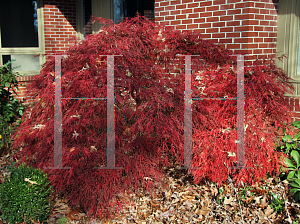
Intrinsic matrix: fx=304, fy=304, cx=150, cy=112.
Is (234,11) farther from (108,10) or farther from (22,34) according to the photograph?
(22,34)

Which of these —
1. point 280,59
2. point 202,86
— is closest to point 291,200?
point 202,86

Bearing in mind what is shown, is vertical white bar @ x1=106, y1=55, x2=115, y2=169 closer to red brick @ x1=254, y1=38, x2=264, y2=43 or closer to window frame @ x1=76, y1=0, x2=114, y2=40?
red brick @ x1=254, y1=38, x2=264, y2=43

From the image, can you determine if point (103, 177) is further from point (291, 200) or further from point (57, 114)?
point (291, 200)

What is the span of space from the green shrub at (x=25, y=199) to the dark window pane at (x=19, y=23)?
230 inches

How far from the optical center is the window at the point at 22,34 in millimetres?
7840

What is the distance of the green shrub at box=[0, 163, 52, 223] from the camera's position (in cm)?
304

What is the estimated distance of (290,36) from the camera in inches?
177

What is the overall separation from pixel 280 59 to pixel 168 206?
277 centimetres

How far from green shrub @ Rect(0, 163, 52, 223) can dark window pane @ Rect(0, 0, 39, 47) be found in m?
5.83

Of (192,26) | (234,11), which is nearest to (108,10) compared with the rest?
(192,26)

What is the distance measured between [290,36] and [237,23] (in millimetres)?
830

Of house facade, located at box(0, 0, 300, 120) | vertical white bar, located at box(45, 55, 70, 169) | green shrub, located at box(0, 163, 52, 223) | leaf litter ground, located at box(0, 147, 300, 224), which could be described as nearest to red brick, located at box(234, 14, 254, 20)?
house facade, located at box(0, 0, 300, 120)

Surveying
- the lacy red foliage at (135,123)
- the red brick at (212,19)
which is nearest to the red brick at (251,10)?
the red brick at (212,19)

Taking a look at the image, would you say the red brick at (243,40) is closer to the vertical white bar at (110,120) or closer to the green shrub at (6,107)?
the vertical white bar at (110,120)
